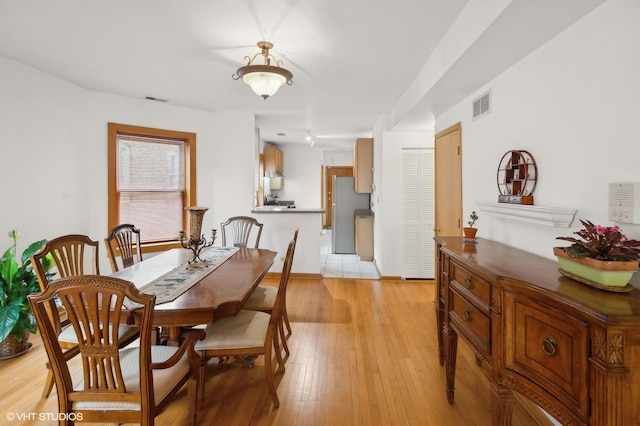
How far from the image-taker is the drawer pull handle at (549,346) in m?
1.18

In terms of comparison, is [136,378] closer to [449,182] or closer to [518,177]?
[518,177]

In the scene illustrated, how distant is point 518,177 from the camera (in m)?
2.25

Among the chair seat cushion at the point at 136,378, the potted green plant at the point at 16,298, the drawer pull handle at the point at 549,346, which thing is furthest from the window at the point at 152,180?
the drawer pull handle at the point at 549,346

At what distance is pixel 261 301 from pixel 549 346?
1978 millimetres

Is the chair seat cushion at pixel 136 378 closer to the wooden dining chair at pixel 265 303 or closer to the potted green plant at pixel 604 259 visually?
the wooden dining chair at pixel 265 303

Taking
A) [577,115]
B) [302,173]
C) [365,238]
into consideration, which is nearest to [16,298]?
[577,115]

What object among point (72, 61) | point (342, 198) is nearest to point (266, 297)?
point (72, 61)

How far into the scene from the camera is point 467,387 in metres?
2.33

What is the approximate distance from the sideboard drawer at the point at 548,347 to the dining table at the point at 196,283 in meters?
1.33

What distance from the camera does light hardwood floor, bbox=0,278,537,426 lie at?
1997mm

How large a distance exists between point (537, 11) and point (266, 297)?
253 cm

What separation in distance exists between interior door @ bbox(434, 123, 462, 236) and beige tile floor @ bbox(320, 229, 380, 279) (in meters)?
1.70

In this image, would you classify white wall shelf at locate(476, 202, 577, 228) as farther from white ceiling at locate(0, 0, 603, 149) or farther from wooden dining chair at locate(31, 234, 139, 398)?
wooden dining chair at locate(31, 234, 139, 398)

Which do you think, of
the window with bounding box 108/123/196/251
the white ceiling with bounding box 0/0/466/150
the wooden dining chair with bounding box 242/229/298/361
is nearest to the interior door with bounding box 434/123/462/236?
the white ceiling with bounding box 0/0/466/150
